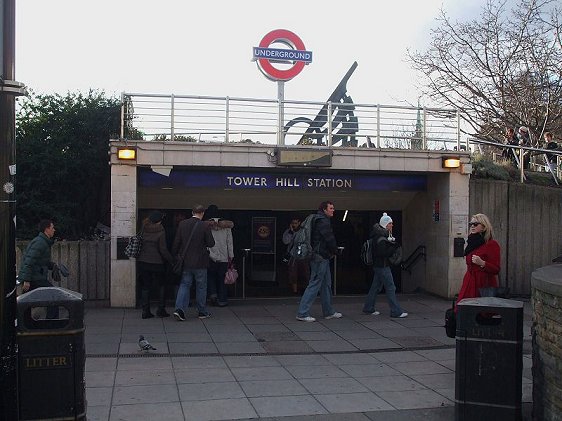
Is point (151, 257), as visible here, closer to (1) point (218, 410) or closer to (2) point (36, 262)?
(2) point (36, 262)

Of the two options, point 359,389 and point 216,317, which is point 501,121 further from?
point 359,389

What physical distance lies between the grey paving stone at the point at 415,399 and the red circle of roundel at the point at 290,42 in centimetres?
778

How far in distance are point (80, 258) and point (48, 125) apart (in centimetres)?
422

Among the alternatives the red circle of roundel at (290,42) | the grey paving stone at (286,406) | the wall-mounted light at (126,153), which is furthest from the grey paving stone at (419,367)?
the red circle of roundel at (290,42)

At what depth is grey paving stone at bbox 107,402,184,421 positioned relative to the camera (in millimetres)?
5254

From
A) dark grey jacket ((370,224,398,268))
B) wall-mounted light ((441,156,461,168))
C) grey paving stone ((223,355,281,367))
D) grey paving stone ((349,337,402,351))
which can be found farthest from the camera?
wall-mounted light ((441,156,461,168))

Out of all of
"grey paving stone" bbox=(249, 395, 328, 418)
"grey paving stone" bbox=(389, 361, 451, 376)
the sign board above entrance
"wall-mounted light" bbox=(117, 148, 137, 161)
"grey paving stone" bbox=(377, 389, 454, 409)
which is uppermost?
"wall-mounted light" bbox=(117, 148, 137, 161)

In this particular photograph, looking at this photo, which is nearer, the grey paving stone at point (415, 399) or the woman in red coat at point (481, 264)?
the grey paving stone at point (415, 399)

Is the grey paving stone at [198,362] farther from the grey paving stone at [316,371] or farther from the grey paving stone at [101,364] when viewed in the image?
the grey paving stone at [316,371]

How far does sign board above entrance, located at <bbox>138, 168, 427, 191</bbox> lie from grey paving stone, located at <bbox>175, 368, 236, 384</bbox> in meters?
5.31

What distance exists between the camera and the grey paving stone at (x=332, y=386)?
6.17 metres

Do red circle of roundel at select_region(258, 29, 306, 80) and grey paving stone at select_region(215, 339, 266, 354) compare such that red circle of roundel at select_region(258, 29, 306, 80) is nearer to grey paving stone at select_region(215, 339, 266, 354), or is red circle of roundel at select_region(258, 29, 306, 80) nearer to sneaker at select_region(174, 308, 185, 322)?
sneaker at select_region(174, 308, 185, 322)

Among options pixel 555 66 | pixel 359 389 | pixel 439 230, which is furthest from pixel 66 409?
pixel 555 66

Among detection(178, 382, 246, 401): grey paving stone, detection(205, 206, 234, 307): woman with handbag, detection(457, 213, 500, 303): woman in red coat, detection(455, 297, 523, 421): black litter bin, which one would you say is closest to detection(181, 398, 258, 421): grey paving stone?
detection(178, 382, 246, 401): grey paving stone
